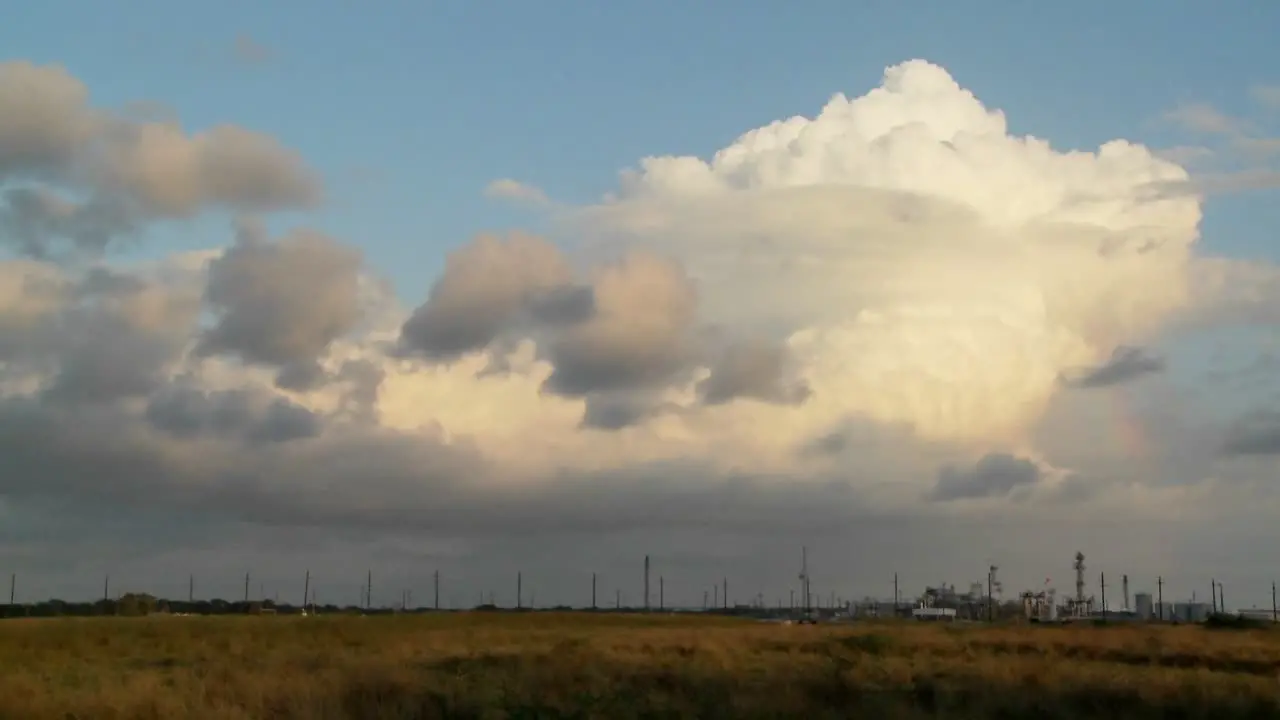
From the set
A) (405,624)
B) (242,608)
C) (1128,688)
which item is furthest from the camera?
(242,608)

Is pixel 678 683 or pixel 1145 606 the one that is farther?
pixel 1145 606

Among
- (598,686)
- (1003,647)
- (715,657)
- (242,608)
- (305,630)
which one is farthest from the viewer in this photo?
(242,608)

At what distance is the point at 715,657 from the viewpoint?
4172cm

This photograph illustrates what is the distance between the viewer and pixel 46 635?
68.8 m

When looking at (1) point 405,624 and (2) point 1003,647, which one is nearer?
(2) point 1003,647

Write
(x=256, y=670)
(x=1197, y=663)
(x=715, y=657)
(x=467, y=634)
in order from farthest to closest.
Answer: (x=467, y=634)
(x=1197, y=663)
(x=715, y=657)
(x=256, y=670)

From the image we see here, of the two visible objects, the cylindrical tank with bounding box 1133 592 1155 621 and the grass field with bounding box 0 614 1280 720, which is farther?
the cylindrical tank with bounding box 1133 592 1155 621

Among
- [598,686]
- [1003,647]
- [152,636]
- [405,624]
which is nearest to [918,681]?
[598,686]

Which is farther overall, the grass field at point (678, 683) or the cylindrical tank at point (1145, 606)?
the cylindrical tank at point (1145, 606)

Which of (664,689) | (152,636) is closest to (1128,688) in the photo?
(664,689)

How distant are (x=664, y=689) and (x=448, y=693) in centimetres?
510

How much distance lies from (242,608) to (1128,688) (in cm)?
15443

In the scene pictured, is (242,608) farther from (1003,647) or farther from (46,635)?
(1003,647)

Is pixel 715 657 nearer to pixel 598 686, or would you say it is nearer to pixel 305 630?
pixel 598 686
